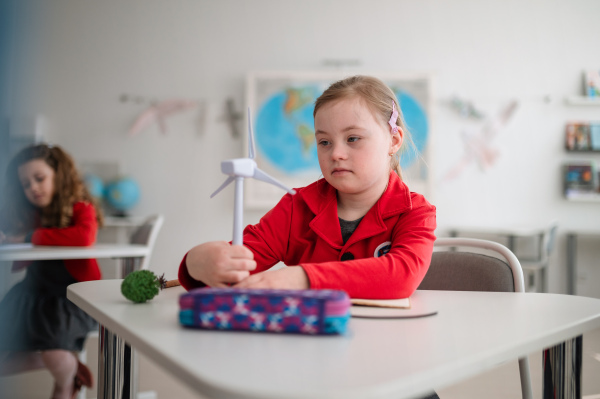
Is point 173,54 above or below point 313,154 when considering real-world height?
above

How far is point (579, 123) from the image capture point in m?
4.66

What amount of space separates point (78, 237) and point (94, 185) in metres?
2.16

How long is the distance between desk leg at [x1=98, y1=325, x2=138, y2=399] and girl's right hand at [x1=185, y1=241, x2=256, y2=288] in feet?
0.95

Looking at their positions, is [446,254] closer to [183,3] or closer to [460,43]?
[460,43]

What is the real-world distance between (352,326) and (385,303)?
0.48ft

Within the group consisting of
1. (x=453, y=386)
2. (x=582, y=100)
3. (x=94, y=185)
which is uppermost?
(x=582, y=100)

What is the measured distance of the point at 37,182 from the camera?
97.3 inches

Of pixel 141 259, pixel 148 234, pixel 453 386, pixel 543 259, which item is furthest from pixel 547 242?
pixel 141 259

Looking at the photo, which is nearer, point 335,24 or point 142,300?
point 142,300

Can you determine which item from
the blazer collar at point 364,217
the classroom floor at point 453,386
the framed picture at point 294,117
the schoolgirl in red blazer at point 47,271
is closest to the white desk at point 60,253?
the schoolgirl in red blazer at point 47,271

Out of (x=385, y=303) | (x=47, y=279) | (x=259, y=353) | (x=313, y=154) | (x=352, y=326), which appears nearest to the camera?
(x=259, y=353)

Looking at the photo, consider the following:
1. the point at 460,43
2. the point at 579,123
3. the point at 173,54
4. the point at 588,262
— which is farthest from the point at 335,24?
the point at 588,262

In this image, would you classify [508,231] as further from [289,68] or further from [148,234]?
[148,234]

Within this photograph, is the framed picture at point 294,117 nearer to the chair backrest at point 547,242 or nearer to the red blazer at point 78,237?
the chair backrest at point 547,242
